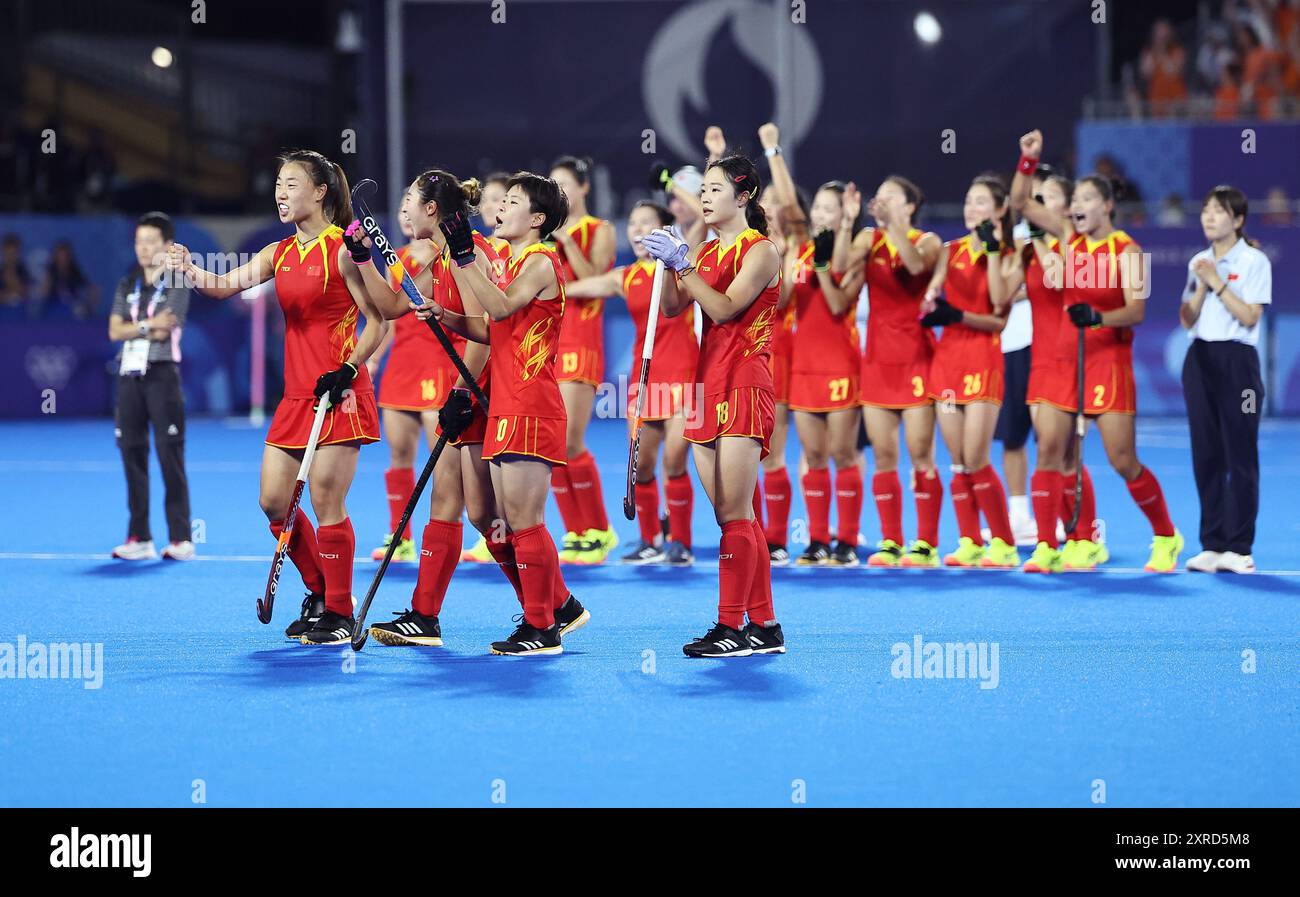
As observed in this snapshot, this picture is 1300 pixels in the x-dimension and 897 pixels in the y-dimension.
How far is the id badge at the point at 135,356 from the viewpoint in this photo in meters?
9.91

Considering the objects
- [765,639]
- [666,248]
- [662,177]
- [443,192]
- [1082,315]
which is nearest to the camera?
[666,248]

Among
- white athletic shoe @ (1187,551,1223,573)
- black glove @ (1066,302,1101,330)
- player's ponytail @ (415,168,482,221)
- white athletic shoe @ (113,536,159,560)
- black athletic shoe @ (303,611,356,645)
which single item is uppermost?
player's ponytail @ (415,168,482,221)

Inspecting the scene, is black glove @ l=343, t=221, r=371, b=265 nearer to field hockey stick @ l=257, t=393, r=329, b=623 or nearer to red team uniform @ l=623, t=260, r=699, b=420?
field hockey stick @ l=257, t=393, r=329, b=623

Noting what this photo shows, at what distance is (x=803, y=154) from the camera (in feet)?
77.0

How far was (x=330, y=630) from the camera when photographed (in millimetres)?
7301

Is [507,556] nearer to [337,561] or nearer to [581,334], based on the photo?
[337,561]

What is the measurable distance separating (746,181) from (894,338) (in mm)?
2947

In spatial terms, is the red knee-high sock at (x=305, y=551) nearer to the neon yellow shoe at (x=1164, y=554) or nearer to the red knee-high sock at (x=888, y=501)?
the red knee-high sock at (x=888, y=501)

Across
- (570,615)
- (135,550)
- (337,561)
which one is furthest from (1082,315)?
(135,550)

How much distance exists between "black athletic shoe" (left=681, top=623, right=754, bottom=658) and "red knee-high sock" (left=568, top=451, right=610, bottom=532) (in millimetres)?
3060

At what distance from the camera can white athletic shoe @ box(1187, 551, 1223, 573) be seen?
9.41m

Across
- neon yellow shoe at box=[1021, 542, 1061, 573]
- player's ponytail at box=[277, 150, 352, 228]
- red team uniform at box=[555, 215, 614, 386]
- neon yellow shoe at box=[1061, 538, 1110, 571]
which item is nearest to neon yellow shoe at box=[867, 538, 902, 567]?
neon yellow shoe at box=[1021, 542, 1061, 573]

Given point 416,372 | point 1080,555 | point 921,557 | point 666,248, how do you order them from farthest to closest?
point 921,557 → point 1080,555 → point 416,372 → point 666,248
